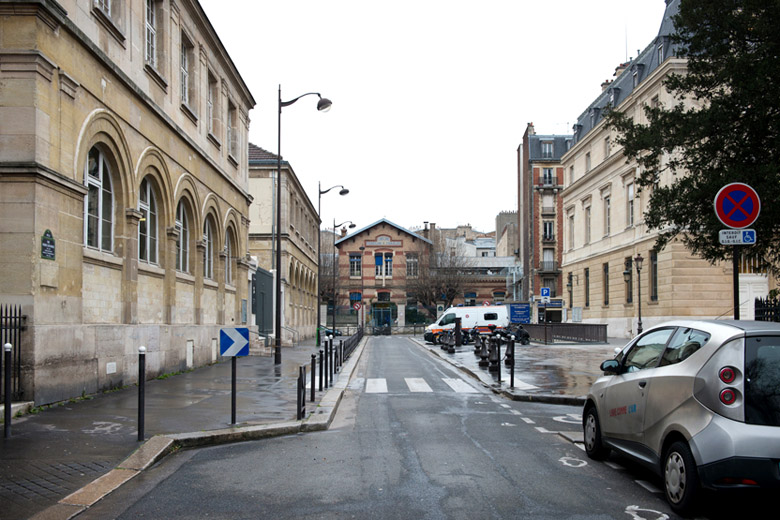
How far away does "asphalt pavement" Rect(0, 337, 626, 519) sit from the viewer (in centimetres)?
600

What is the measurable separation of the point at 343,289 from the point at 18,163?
66704 millimetres

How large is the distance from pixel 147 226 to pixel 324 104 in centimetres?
801

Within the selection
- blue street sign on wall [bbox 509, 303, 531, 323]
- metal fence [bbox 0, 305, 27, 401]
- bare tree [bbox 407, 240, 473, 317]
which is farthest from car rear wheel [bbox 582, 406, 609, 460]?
bare tree [bbox 407, 240, 473, 317]

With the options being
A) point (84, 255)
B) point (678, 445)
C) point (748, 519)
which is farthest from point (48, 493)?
point (84, 255)

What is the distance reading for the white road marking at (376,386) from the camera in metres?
15.0

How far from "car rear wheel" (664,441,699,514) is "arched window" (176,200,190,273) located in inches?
655

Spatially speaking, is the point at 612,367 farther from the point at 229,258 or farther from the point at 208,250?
the point at 229,258

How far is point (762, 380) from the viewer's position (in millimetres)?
5039

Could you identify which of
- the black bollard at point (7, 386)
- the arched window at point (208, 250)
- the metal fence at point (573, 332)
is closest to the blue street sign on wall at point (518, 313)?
the metal fence at point (573, 332)

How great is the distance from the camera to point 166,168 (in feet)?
58.3

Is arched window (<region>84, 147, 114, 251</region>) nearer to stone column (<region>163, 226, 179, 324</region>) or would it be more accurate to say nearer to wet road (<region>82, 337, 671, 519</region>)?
stone column (<region>163, 226, 179, 324</region>)

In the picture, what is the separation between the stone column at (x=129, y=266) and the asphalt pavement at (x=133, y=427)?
1.67 meters

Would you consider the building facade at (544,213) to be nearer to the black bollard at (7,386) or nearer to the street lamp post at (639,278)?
the street lamp post at (639,278)

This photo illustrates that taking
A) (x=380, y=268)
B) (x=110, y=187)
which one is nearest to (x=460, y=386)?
(x=110, y=187)
